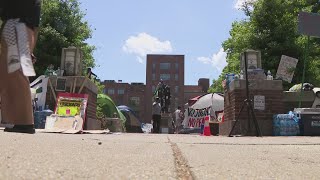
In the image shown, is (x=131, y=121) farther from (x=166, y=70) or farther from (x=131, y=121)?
→ (x=166, y=70)

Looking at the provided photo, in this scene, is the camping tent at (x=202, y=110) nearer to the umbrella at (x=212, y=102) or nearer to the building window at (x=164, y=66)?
the umbrella at (x=212, y=102)

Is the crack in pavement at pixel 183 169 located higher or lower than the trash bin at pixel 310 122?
lower

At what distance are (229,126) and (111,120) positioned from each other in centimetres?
475

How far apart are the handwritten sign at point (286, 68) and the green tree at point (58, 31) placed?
11341 millimetres

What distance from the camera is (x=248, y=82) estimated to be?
10711 mm

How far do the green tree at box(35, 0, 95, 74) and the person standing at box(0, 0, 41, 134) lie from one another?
696 inches

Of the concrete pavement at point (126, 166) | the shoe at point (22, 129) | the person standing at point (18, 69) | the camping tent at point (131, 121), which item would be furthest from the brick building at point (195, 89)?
the concrete pavement at point (126, 166)

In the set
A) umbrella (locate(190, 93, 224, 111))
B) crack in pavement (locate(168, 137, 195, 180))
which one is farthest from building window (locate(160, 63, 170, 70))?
crack in pavement (locate(168, 137, 195, 180))

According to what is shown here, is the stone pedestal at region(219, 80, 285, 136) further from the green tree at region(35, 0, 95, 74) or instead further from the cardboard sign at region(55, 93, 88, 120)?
the green tree at region(35, 0, 95, 74)

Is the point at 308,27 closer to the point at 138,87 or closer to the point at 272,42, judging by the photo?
the point at 272,42

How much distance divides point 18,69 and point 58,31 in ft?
73.7

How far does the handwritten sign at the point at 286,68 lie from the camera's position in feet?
41.9

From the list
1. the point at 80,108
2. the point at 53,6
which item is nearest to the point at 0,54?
the point at 80,108

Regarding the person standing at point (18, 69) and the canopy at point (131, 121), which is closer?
the person standing at point (18, 69)
